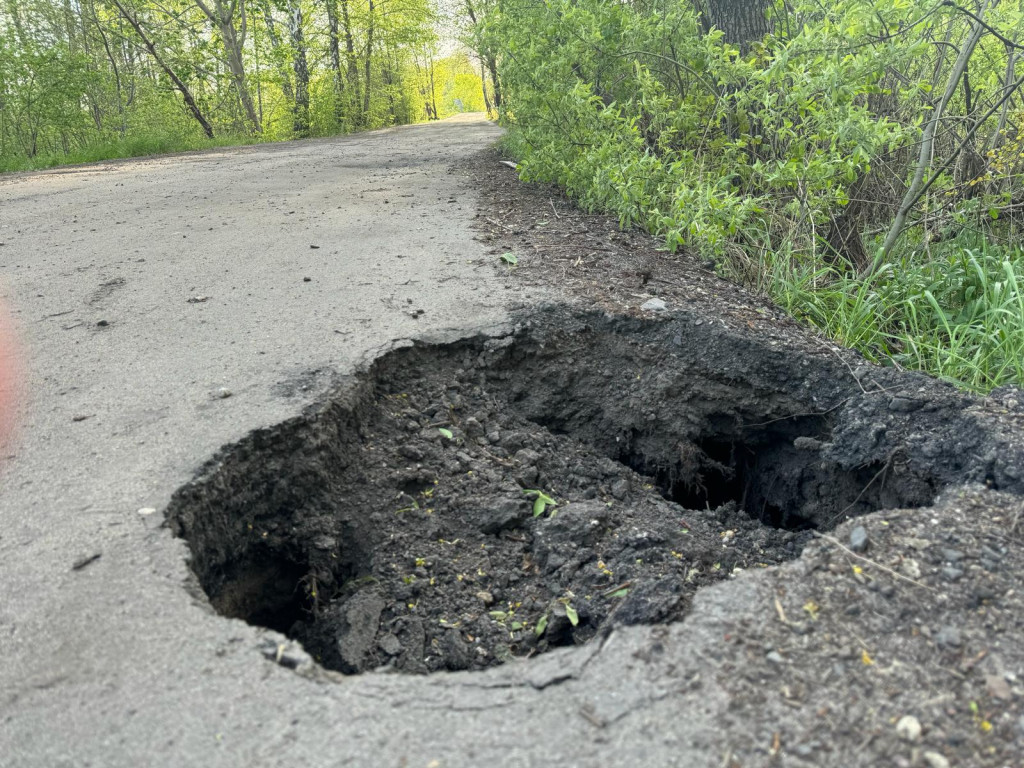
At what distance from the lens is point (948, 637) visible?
5.68ft

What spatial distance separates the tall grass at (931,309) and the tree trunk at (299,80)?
17.9m

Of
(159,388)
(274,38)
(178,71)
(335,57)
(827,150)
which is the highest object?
(335,57)

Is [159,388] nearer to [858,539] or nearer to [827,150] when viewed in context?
[858,539]

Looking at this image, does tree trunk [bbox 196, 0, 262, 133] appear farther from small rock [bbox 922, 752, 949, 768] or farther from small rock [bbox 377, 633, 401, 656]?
small rock [bbox 922, 752, 949, 768]

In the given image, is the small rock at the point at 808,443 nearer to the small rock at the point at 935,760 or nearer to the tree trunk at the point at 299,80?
the small rock at the point at 935,760

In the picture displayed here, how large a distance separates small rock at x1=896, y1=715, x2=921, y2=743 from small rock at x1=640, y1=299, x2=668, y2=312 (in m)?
2.63

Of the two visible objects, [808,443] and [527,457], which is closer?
[527,457]

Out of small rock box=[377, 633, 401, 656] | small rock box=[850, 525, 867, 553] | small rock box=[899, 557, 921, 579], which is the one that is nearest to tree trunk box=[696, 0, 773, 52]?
small rock box=[850, 525, 867, 553]

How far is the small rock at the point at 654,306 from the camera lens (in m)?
3.94

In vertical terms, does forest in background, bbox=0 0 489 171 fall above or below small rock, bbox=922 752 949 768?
above

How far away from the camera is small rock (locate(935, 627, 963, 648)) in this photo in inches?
67.6

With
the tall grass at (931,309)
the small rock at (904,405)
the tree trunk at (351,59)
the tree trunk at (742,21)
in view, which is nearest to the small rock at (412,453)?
the small rock at (904,405)

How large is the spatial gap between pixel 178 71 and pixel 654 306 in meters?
17.0

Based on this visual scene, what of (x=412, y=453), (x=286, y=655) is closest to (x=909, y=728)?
(x=286, y=655)
